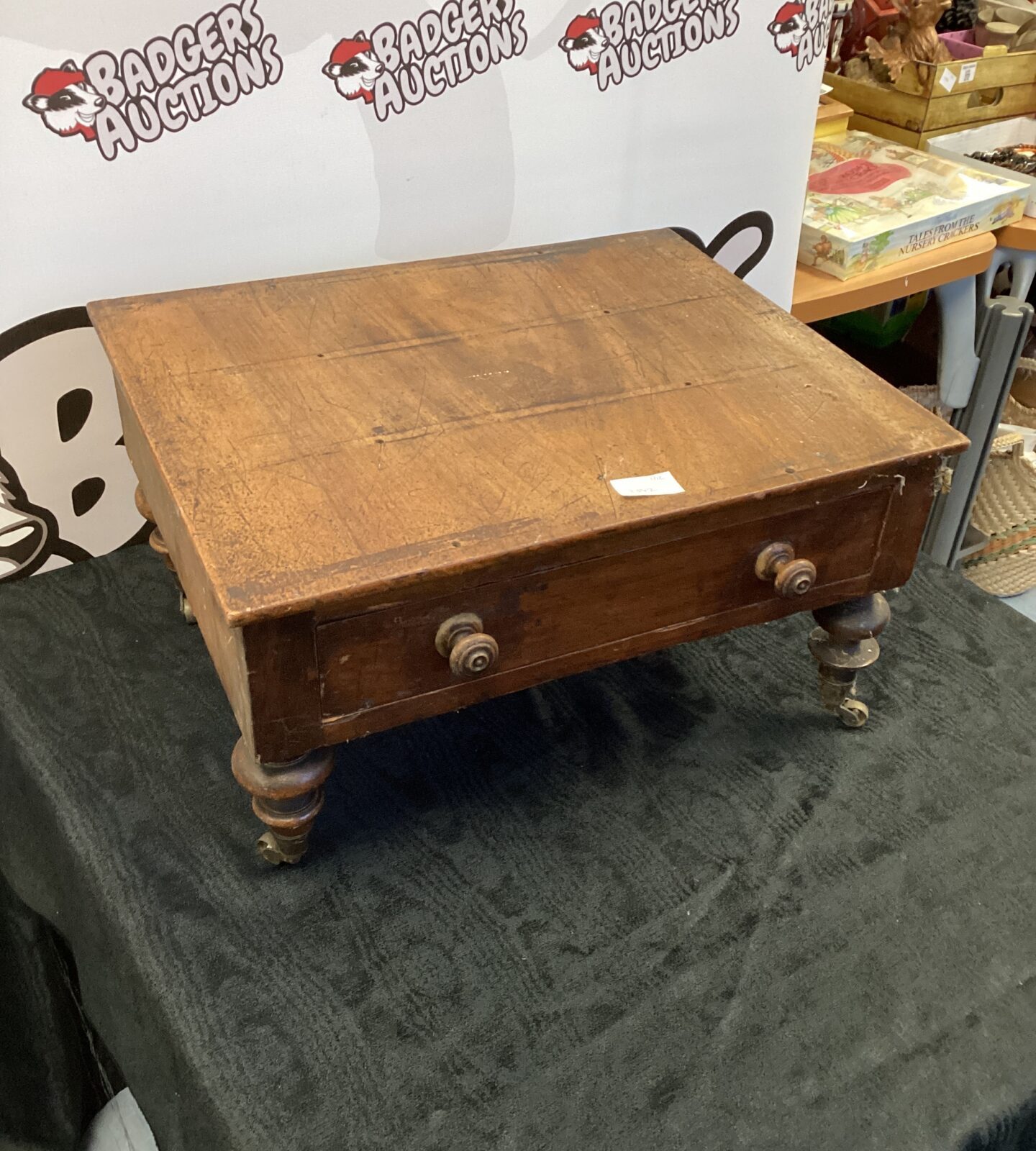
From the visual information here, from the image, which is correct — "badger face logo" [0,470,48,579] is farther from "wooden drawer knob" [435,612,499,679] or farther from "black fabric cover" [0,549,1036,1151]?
"wooden drawer knob" [435,612,499,679]

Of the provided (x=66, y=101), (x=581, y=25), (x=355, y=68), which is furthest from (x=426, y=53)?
(x=66, y=101)

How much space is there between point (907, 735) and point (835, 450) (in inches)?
13.7

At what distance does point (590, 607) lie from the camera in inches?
30.9

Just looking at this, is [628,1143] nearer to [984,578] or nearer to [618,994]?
[618,994]

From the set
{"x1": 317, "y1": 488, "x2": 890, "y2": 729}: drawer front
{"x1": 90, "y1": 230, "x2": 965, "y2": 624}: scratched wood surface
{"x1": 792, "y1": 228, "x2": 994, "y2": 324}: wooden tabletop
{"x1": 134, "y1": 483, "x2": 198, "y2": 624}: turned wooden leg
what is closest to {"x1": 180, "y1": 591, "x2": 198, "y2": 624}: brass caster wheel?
{"x1": 134, "y1": 483, "x2": 198, "y2": 624}: turned wooden leg

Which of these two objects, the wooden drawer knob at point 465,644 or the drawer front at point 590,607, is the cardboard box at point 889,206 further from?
the wooden drawer knob at point 465,644

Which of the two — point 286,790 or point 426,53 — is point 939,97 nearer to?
point 426,53

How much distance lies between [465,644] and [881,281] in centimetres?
99

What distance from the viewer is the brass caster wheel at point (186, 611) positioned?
1.09m

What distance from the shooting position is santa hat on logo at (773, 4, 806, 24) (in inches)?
48.6

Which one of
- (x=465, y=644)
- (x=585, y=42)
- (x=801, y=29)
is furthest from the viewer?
(x=801, y=29)

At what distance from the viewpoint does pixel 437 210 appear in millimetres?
1184

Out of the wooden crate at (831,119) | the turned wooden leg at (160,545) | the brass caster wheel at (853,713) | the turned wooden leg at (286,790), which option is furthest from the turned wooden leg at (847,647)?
the wooden crate at (831,119)

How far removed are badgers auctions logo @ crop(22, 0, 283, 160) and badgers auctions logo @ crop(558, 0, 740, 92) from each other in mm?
334
